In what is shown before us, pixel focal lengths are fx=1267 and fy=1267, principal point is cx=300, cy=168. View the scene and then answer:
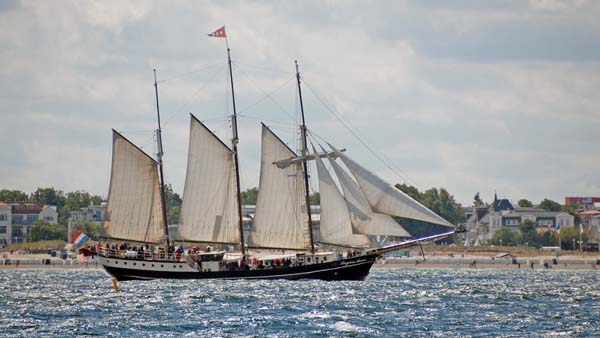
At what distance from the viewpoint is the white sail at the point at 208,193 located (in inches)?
4294

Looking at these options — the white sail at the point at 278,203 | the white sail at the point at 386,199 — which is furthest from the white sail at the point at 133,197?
the white sail at the point at 386,199

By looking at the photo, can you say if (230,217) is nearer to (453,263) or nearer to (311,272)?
(311,272)

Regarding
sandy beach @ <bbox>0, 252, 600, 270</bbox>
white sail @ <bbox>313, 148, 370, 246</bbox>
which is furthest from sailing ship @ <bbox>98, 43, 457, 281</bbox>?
sandy beach @ <bbox>0, 252, 600, 270</bbox>

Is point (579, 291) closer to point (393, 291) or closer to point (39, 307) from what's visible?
point (393, 291)

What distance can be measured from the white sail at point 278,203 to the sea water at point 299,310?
448 cm

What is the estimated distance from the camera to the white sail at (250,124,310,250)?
108000 mm

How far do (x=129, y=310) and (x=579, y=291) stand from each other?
127 feet

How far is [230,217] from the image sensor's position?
11100cm

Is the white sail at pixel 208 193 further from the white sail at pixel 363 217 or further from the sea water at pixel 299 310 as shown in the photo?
the white sail at pixel 363 217

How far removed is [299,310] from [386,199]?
1165 inches

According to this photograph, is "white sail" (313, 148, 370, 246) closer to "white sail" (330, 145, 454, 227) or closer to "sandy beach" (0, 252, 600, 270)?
"white sail" (330, 145, 454, 227)

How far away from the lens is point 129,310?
74625 millimetres

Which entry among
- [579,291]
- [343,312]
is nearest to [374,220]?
[579,291]

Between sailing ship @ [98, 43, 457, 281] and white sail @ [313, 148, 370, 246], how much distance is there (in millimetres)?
83
